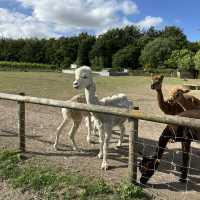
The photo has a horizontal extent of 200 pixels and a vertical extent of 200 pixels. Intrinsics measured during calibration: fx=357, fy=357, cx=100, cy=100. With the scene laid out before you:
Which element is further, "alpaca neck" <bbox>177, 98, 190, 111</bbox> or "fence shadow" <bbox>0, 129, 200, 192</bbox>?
"alpaca neck" <bbox>177, 98, 190, 111</bbox>

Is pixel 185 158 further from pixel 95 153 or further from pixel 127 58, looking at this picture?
pixel 127 58

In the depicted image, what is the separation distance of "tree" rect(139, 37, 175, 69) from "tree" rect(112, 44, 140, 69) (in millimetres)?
5433

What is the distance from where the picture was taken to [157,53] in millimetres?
82375

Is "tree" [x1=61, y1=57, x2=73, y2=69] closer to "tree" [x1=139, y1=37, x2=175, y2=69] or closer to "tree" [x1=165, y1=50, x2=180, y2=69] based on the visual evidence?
"tree" [x1=139, y1=37, x2=175, y2=69]

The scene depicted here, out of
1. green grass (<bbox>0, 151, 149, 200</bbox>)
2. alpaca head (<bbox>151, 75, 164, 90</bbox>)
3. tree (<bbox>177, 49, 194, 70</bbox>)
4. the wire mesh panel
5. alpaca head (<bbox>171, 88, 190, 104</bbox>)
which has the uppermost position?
tree (<bbox>177, 49, 194, 70</bbox>)

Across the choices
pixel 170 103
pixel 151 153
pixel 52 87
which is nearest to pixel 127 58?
pixel 52 87

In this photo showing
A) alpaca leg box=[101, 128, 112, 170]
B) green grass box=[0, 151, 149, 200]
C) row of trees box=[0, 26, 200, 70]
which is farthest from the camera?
row of trees box=[0, 26, 200, 70]

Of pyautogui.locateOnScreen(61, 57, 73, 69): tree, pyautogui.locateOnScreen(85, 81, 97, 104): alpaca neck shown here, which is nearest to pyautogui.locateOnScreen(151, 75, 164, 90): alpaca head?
pyautogui.locateOnScreen(85, 81, 97, 104): alpaca neck

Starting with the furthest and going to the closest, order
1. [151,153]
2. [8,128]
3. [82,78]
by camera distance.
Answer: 1. [8,128]
2. [151,153]
3. [82,78]

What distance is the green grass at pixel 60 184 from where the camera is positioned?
456 centimetres

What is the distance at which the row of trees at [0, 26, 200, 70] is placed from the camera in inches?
3356

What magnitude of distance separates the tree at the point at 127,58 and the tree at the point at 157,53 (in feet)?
17.8

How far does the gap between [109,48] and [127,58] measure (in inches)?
433

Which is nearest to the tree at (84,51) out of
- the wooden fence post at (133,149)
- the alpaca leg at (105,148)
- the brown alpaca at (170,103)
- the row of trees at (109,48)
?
the row of trees at (109,48)
